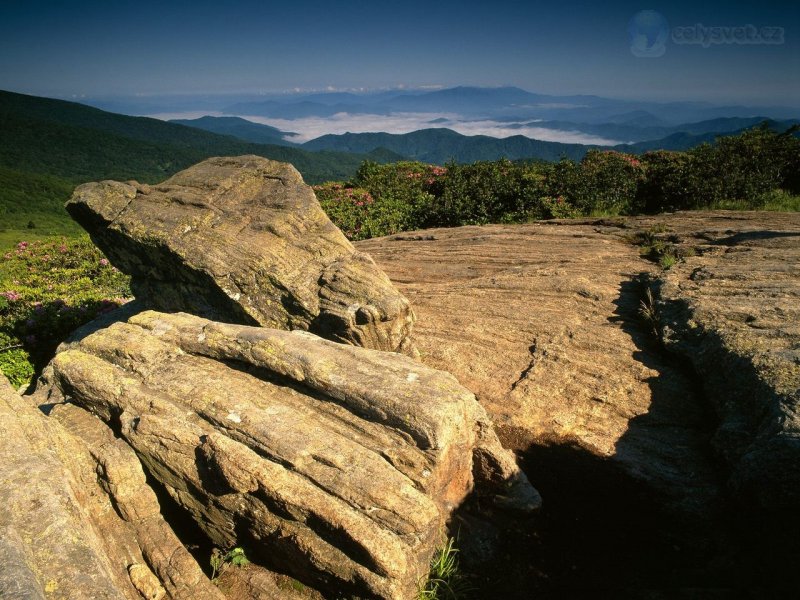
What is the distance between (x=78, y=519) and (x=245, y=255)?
9024mm

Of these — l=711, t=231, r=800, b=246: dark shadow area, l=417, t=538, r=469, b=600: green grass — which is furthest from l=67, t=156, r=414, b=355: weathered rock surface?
l=711, t=231, r=800, b=246: dark shadow area

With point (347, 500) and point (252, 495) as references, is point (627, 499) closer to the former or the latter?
point (347, 500)

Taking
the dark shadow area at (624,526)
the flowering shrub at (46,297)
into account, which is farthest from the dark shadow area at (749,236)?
the flowering shrub at (46,297)

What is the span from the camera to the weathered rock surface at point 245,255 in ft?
45.3

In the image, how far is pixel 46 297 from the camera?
22281 mm

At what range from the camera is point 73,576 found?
18.4ft

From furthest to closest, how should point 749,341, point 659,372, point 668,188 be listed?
1. point 668,188
2. point 659,372
3. point 749,341

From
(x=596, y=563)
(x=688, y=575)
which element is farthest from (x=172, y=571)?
(x=688, y=575)

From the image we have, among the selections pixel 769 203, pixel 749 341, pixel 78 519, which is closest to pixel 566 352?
pixel 749 341

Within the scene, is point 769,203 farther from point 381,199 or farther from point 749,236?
point 381,199

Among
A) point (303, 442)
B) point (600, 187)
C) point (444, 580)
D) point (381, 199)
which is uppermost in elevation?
point (600, 187)

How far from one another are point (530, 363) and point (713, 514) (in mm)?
5883

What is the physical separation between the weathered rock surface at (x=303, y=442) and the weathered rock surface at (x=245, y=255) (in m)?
3.18

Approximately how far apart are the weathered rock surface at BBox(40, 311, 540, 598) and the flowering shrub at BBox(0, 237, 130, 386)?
11403 millimetres
